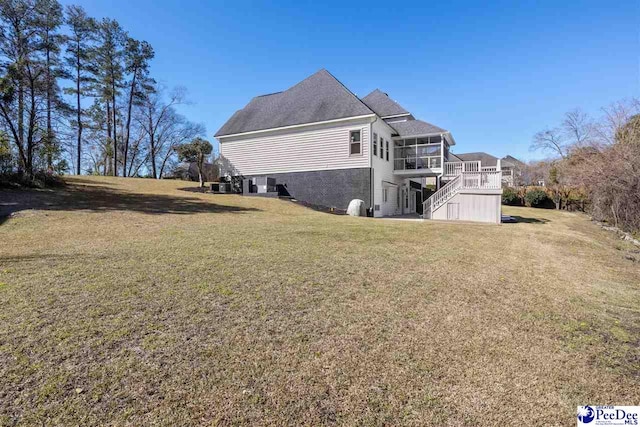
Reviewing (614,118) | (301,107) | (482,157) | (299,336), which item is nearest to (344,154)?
(301,107)

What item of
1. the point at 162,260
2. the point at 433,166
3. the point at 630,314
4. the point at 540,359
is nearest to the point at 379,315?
the point at 540,359

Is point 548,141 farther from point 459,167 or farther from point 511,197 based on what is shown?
point 459,167

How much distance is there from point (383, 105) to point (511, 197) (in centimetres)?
1876

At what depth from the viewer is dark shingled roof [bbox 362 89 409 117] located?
2228 centimetres

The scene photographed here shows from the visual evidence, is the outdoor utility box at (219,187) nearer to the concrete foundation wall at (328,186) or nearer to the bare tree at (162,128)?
the concrete foundation wall at (328,186)

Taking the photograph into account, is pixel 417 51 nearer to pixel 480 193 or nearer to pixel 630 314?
pixel 480 193

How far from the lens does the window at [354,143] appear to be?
17250 mm

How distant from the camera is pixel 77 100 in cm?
2709

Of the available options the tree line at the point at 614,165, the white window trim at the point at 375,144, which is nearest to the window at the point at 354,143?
Answer: the white window trim at the point at 375,144

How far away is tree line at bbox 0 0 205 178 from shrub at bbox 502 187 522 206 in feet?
112

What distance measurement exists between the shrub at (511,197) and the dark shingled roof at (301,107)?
73.9 feet

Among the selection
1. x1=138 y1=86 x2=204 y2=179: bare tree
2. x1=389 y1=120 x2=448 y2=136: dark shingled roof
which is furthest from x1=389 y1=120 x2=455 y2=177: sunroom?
x1=138 y1=86 x2=204 y2=179: bare tree

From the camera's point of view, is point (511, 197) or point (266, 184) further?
point (511, 197)

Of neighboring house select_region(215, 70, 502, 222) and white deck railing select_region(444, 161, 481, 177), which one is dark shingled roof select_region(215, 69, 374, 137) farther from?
white deck railing select_region(444, 161, 481, 177)
